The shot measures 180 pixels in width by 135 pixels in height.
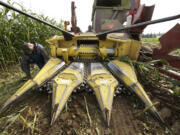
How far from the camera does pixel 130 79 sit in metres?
1.18

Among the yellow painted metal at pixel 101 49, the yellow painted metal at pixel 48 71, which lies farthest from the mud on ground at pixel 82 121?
the yellow painted metal at pixel 101 49

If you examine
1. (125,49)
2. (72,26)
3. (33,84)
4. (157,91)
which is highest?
(72,26)

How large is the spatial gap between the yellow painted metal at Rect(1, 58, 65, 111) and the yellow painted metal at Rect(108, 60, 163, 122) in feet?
2.99

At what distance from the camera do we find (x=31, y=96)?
1.28 metres

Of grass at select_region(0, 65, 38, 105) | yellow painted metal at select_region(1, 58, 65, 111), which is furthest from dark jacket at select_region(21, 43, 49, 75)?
yellow painted metal at select_region(1, 58, 65, 111)

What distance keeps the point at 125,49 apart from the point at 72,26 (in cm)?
343

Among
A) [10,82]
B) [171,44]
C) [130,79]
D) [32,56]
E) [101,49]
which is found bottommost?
[10,82]

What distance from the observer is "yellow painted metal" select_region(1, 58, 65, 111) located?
1035mm

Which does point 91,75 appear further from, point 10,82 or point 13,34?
point 13,34

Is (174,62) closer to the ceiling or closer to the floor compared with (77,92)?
→ closer to the ceiling

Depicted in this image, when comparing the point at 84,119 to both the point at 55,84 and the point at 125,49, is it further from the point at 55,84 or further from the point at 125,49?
the point at 125,49

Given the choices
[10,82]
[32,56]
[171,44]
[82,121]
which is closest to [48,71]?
[82,121]

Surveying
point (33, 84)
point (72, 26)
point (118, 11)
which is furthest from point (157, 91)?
point (72, 26)

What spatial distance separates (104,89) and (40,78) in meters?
0.85
